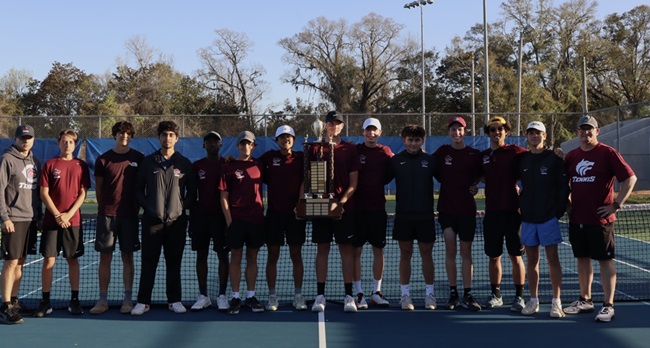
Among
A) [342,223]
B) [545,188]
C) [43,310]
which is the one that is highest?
[545,188]

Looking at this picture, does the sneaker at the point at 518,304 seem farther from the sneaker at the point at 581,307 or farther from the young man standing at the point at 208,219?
the young man standing at the point at 208,219

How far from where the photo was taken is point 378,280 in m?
7.00

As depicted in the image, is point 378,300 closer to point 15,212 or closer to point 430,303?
point 430,303

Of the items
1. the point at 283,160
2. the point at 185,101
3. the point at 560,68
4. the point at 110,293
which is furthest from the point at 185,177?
the point at 560,68

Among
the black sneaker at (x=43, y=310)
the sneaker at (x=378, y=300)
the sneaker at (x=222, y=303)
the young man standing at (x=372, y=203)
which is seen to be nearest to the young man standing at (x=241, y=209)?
the sneaker at (x=222, y=303)

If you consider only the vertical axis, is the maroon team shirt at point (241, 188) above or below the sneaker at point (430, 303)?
above

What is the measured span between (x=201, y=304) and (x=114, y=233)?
3.60ft

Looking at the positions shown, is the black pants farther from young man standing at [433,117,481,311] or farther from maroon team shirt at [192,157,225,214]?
young man standing at [433,117,481,311]

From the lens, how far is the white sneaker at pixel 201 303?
6793 mm

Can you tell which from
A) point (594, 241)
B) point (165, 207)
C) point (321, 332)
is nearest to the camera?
point (321, 332)

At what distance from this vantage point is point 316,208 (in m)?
6.45

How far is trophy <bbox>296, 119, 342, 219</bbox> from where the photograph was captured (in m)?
6.46

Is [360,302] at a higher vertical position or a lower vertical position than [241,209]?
lower

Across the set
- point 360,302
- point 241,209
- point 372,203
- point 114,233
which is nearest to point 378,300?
point 360,302
